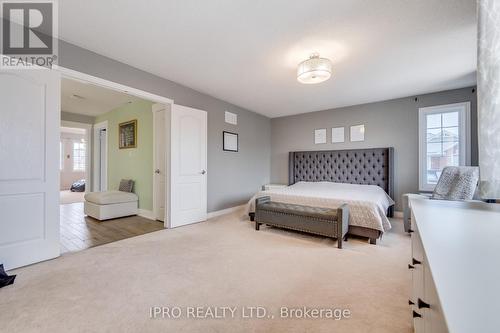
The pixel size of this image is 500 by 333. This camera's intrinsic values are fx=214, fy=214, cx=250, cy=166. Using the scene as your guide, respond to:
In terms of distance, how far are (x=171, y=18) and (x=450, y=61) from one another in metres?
3.48

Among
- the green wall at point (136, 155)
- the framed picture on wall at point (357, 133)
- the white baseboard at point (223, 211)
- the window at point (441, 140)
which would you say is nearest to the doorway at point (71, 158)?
the green wall at point (136, 155)

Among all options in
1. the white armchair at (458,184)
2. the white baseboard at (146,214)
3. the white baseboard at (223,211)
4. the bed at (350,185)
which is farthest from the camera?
the white baseboard at (223,211)

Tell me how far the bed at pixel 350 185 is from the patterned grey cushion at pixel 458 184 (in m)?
0.73

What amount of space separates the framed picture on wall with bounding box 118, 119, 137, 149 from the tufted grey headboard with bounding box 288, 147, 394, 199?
12.2 ft

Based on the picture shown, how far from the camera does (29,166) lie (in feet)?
→ 7.26

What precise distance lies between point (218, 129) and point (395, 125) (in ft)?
11.8

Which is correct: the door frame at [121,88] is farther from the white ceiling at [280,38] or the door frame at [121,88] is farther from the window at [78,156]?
the window at [78,156]

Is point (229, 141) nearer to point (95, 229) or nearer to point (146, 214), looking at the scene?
point (146, 214)

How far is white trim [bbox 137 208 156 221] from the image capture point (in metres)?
4.17

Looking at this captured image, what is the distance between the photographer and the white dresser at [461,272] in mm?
356

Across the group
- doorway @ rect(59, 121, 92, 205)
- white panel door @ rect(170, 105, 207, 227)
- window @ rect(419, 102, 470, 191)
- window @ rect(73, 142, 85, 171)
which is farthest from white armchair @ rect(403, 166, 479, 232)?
window @ rect(73, 142, 85, 171)

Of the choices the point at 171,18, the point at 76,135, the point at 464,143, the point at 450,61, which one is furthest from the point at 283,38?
the point at 76,135

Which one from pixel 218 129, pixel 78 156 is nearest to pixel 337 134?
pixel 218 129

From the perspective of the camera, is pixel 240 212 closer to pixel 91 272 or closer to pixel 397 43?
pixel 91 272
